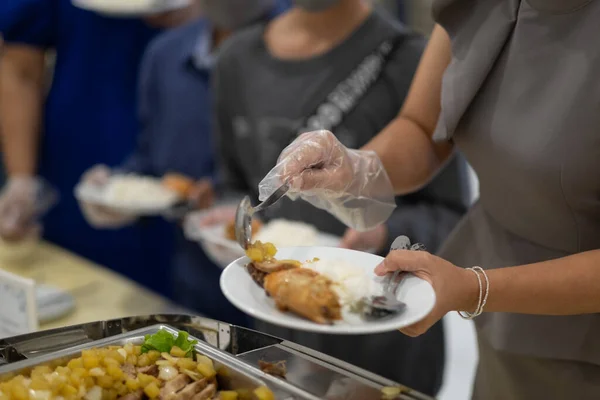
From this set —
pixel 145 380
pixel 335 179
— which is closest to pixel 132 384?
pixel 145 380

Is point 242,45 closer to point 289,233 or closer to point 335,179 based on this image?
point 289,233

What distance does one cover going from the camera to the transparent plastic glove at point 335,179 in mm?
964

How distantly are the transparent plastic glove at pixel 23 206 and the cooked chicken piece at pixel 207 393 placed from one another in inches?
65.0

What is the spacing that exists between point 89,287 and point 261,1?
3.57 ft

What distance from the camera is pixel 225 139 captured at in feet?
6.85

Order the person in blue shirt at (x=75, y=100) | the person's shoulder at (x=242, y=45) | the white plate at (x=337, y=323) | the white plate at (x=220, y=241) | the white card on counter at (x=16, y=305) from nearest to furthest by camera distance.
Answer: the white plate at (x=337, y=323)
the white card on counter at (x=16, y=305)
the white plate at (x=220, y=241)
the person's shoulder at (x=242, y=45)
the person in blue shirt at (x=75, y=100)

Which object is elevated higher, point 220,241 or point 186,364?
point 186,364

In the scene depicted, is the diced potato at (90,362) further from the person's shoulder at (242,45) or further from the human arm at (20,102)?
the human arm at (20,102)

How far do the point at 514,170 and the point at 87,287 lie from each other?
131cm

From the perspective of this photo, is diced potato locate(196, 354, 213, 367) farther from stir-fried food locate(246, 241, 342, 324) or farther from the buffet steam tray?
stir-fried food locate(246, 241, 342, 324)

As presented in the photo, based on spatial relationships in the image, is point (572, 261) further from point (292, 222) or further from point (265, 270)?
point (292, 222)

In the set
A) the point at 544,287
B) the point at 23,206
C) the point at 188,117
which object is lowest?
the point at 23,206

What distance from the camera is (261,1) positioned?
7.52 ft

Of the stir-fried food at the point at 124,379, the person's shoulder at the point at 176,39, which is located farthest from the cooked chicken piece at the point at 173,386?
the person's shoulder at the point at 176,39
